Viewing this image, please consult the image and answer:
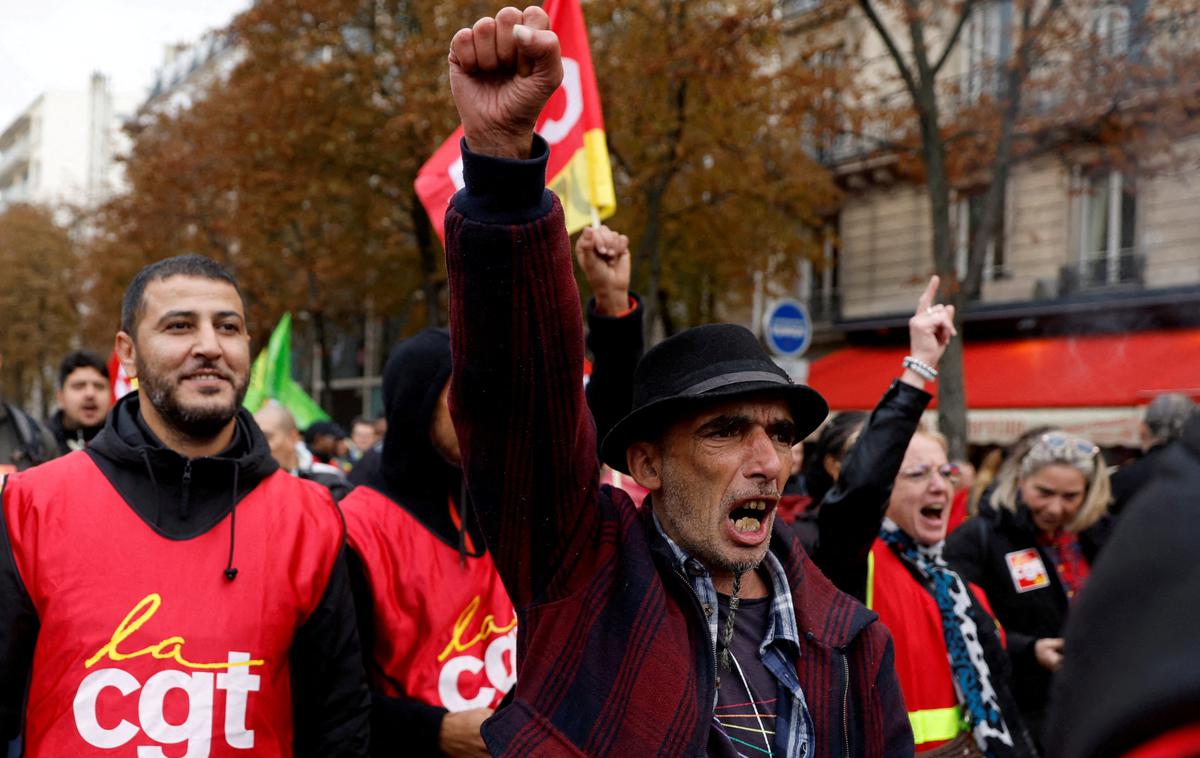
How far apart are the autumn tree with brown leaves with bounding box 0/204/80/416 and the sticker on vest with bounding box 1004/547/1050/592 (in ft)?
118

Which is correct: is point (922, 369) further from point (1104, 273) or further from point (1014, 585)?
point (1104, 273)

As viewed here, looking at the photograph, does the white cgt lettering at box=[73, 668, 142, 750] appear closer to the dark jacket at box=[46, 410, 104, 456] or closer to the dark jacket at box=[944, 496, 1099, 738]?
the dark jacket at box=[944, 496, 1099, 738]

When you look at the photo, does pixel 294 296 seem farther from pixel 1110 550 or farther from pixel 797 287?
pixel 1110 550

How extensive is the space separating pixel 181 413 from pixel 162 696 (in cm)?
68

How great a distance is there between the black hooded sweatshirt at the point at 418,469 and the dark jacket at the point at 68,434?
9.86ft

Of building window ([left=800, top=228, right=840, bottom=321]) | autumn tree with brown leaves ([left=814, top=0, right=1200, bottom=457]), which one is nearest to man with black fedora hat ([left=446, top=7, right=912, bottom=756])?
autumn tree with brown leaves ([left=814, top=0, right=1200, bottom=457])

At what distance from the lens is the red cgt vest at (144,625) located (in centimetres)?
238

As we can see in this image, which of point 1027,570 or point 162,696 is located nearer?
point 162,696

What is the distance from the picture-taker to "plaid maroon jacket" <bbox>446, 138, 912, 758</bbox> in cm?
169

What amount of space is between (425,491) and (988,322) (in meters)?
15.8

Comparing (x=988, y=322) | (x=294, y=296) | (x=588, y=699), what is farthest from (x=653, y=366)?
(x=294, y=296)

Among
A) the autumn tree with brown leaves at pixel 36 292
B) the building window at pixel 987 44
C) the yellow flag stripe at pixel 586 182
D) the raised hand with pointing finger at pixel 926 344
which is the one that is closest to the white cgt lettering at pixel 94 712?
the raised hand with pointing finger at pixel 926 344

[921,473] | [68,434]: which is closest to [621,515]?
[921,473]

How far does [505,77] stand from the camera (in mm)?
1666
